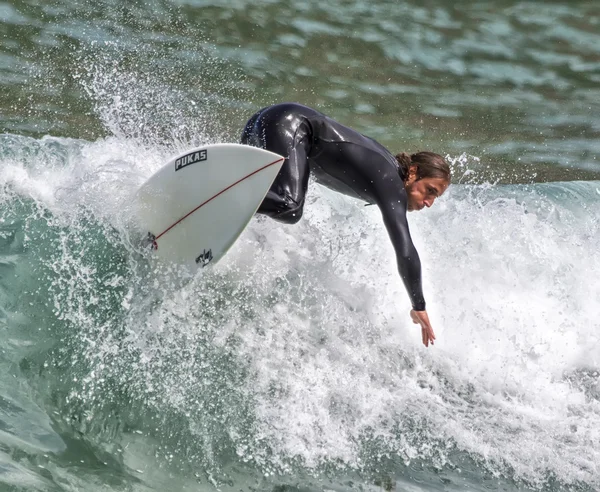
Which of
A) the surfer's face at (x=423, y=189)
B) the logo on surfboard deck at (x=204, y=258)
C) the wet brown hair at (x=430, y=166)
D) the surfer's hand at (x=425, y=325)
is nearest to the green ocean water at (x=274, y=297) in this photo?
the logo on surfboard deck at (x=204, y=258)

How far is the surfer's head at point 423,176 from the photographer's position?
4.99m

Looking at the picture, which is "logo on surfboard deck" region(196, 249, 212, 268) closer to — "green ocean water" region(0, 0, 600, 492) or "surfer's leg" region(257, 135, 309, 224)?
"green ocean water" region(0, 0, 600, 492)

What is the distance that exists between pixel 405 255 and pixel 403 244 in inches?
2.9

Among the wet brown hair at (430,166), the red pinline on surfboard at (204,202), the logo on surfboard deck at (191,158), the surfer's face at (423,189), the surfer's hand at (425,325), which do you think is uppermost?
the wet brown hair at (430,166)

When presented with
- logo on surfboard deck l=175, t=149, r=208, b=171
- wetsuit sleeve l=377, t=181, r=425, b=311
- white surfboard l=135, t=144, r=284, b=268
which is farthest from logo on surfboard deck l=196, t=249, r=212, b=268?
A: wetsuit sleeve l=377, t=181, r=425, b=311

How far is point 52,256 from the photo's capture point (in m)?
5.65

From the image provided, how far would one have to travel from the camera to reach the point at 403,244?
194 inches

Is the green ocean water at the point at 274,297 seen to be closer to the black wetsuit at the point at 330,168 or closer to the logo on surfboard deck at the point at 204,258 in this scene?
the logo on surfboard deck at the point at 204,258

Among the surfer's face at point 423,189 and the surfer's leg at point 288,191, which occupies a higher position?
the surfer's face at point 423,189

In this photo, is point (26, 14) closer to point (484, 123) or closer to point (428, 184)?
point (484, 123)

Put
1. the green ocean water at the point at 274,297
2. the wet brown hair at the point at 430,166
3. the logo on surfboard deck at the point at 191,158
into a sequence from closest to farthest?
the green ocean water at the point at 274,297 → the wet brown hair at the point at 430,166 → the logo on surfboard deck at the point at 191,158

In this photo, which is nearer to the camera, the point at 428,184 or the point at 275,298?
the point at 428,184

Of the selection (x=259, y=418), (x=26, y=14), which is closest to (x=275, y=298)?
(x=259, y=418)

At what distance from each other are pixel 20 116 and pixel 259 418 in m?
6.12
